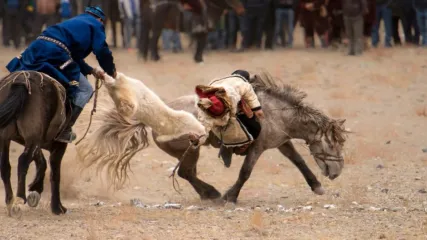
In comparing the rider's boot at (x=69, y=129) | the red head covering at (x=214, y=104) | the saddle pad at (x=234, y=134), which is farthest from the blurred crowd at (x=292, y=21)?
the rider's boot at (x=69, y=129)

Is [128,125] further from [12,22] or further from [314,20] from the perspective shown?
[12,22]

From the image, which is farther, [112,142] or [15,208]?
[112,142]

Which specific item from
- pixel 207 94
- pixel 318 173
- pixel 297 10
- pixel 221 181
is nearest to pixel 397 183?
pixel 318 173

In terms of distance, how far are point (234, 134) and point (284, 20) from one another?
1216cm

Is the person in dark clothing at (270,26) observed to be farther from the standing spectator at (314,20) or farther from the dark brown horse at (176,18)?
the dark brown horse at (176,18)

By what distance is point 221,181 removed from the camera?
491 inches

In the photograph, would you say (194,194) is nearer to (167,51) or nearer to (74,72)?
(74,72)

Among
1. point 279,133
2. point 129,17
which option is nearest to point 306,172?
point 279,133

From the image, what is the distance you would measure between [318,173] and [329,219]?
375 cm

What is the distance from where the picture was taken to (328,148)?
407 inches

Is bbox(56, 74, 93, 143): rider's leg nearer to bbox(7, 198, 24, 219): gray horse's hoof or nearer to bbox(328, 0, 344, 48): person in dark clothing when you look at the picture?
bbox(7, 198, 24, 219): gray horse's hoof

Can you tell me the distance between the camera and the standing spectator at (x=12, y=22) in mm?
Answer: 22781

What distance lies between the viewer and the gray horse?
1012 centimetres

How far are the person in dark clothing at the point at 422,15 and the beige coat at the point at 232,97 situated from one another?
445 inches
